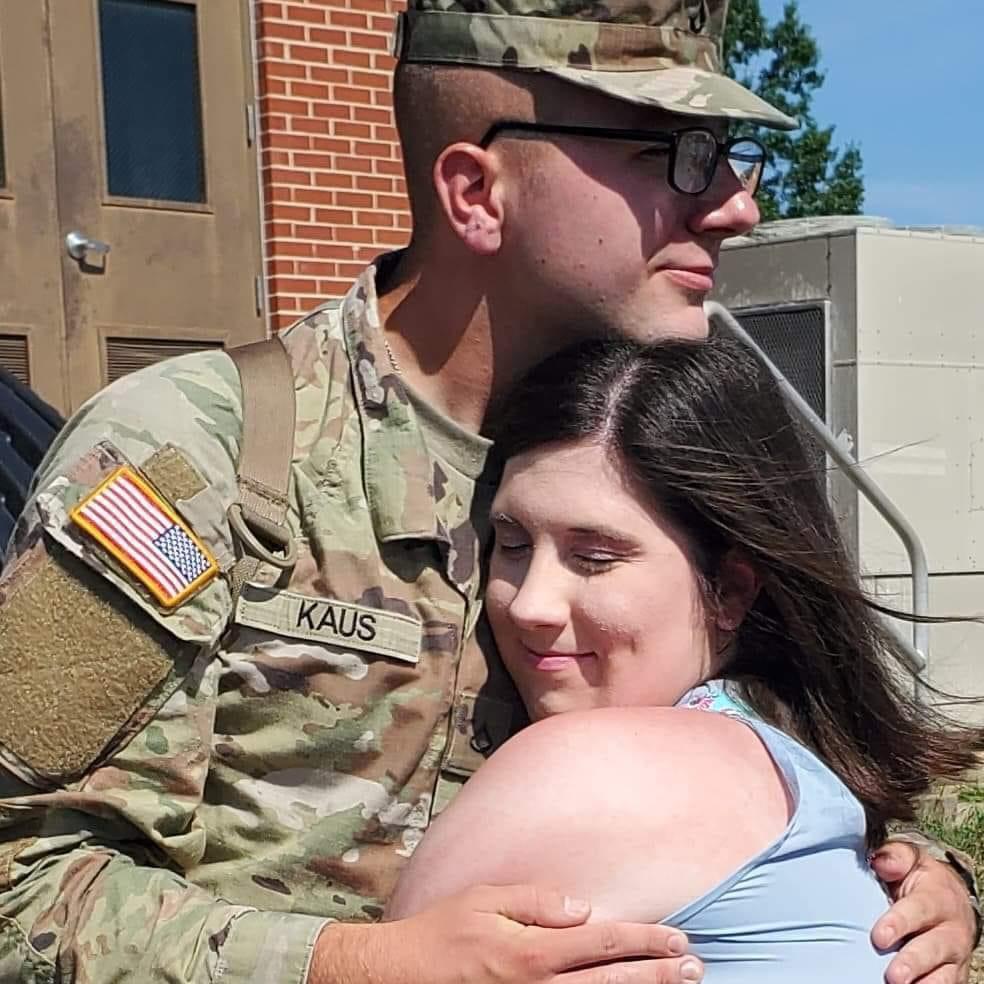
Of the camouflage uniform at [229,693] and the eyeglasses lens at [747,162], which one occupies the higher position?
the eyeglasses lens at [747,162]

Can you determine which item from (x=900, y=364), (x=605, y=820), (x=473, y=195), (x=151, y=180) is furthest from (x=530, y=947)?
(x=900, y=364)

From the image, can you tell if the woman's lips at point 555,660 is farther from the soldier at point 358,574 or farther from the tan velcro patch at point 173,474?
the tan velcro patch at point 173,474

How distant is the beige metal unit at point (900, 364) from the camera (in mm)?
7434

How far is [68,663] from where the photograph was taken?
1798mm

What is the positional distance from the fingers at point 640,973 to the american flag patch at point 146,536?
1.93 ft

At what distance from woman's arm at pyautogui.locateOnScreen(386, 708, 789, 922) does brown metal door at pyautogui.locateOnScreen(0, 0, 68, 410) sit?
4669 mm

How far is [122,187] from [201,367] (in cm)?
458

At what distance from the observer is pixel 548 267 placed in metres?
2.19

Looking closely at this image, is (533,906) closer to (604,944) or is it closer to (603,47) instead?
(604,944)

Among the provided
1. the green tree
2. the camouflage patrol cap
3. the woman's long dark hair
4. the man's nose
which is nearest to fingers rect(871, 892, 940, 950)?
the woman's long dark hair

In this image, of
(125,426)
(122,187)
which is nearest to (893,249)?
(122,187)

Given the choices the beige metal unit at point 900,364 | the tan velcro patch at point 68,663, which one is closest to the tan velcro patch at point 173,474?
the tan velcro patch at point 68,663

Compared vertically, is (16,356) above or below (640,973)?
below

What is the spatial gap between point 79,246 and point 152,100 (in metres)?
0.69
